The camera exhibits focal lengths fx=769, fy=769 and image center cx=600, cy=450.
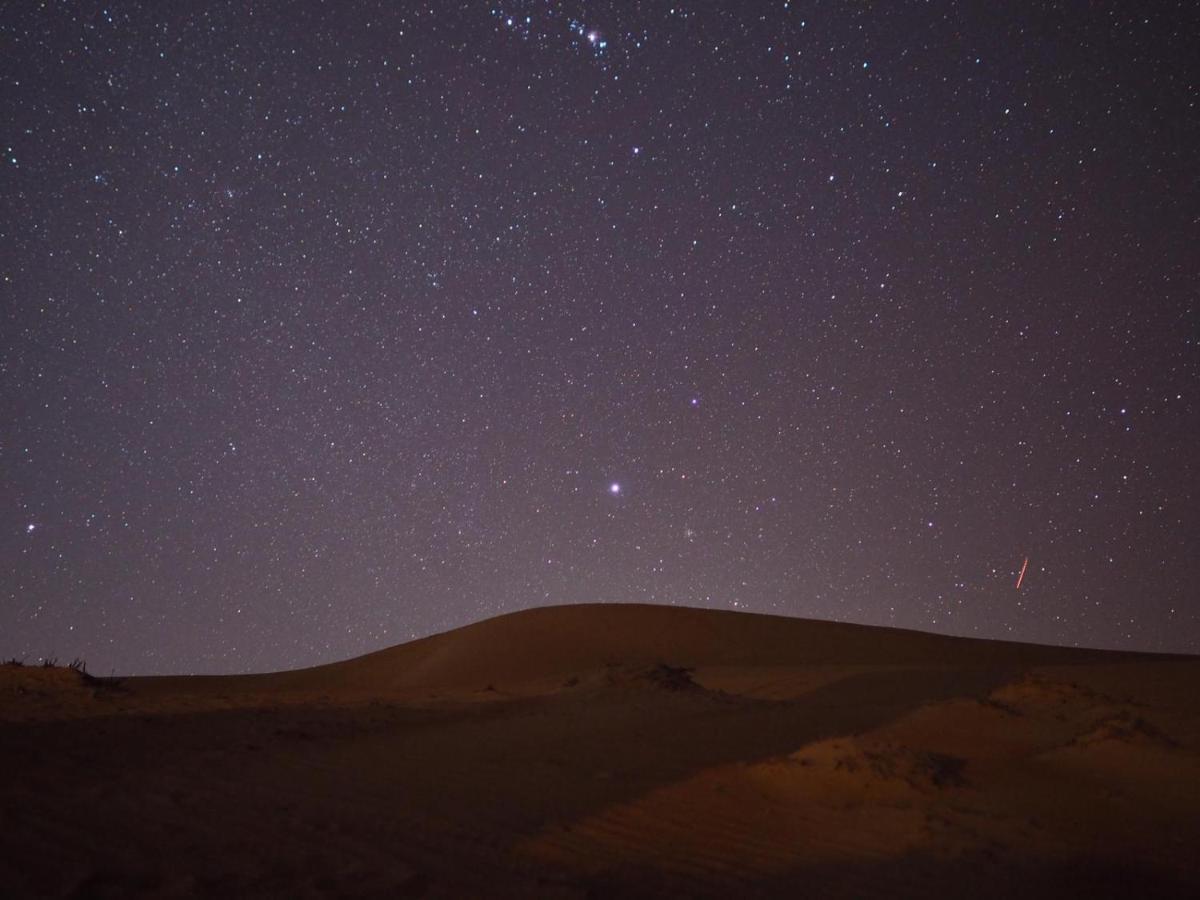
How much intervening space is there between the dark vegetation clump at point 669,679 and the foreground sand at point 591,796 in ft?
3.12

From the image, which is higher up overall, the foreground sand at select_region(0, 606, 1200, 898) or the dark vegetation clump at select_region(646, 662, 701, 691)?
the dark vegetation clump at select_region(646, 662, 701, 691)

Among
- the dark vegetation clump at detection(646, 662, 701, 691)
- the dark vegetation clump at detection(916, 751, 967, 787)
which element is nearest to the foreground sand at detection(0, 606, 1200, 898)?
the dark vegetation clump at detection(916, 751, 967, 787)

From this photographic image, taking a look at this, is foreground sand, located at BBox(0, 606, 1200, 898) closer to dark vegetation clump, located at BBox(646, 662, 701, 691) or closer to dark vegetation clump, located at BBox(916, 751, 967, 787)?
dark vegetation clump, located at BBox(916, 751, 967, 787)

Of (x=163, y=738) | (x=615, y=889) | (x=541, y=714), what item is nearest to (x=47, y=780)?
(x=163, y=738)

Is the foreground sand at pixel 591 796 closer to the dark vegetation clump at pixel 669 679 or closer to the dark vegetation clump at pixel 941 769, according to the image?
the dark vegetation clump at pixel 941 769

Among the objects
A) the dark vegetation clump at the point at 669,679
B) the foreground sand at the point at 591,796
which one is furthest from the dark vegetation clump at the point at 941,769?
the dark vegetation clump at the point at 669,679

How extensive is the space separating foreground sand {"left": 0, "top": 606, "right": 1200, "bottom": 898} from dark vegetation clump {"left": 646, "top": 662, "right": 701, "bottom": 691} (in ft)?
3.12

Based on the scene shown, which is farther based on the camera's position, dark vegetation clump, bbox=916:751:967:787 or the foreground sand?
dark vegetation clump, bbox=916:751:967:787

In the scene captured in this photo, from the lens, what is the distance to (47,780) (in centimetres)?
562

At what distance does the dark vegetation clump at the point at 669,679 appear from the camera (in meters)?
13.6

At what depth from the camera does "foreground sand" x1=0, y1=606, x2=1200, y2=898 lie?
Answer: 4539 millimetres

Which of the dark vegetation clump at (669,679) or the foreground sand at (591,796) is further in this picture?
the dark vegetation clump at (669,679)

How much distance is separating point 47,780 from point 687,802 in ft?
15.9

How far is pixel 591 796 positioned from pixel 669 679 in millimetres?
7643
